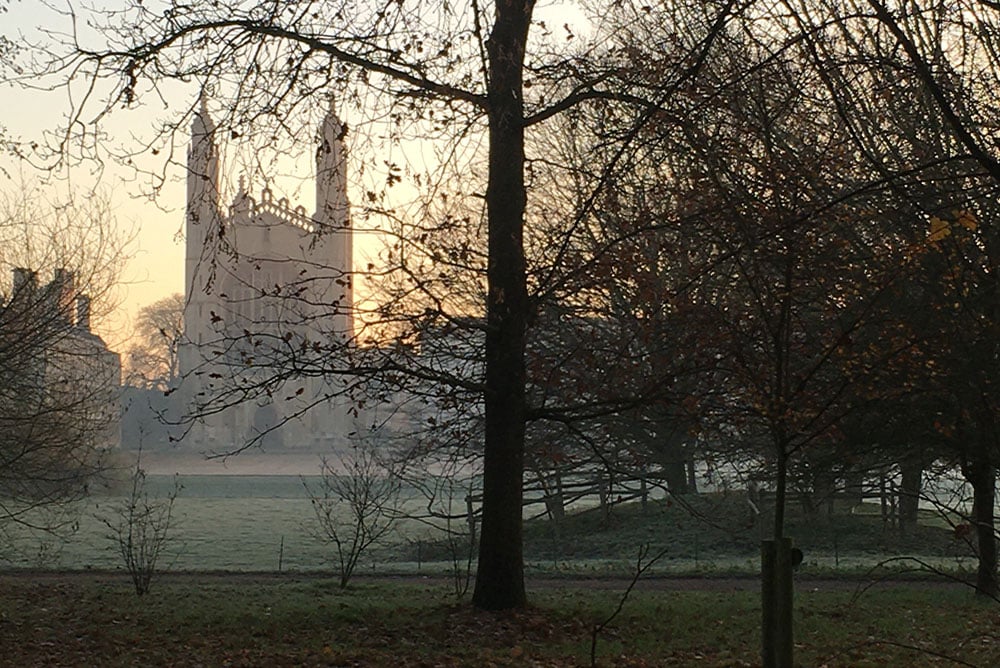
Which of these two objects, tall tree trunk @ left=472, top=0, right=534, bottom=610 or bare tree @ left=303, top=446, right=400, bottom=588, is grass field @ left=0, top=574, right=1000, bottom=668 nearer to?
tall tree trunk @ left=472, top=0, right=534, bottom=610

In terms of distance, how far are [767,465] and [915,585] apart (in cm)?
331

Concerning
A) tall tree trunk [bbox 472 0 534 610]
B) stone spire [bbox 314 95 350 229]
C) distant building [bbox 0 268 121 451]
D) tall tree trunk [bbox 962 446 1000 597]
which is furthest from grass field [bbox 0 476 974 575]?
stone spire [bbox 314 95 350 229]

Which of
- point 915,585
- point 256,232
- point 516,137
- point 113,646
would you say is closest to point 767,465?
point 915,585

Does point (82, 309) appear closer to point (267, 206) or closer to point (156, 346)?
point (267, 206)

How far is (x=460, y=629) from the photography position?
11117mm

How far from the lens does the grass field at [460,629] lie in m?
9.50

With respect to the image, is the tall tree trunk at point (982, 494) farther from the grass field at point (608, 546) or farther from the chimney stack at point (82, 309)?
the chimney stack at point (82, 309)

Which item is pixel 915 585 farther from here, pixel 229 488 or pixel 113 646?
pixel 229 488

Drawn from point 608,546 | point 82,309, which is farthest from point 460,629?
point 608,546

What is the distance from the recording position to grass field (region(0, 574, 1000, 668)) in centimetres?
950

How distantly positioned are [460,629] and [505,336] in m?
2.96

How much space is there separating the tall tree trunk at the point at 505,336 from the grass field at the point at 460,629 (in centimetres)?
57

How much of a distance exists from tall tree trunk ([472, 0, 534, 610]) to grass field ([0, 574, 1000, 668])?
57cm

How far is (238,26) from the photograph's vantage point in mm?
11883
